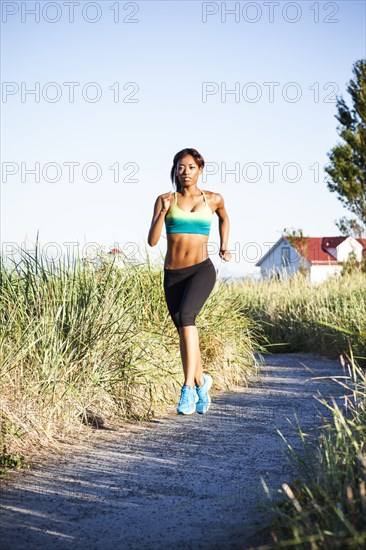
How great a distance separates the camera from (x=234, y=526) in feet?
11.5

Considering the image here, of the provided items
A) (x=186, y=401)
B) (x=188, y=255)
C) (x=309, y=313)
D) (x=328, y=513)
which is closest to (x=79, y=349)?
(x=186, y=401)

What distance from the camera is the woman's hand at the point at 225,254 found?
5.57 metres

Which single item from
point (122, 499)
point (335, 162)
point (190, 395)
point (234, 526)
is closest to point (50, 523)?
point (122, 499)

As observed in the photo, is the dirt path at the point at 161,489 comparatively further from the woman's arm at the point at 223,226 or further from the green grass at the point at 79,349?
the woman's arm at the point at 223,226

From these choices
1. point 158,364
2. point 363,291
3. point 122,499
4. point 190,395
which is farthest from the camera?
point 363,291

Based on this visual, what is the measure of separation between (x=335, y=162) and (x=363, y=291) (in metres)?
16.1

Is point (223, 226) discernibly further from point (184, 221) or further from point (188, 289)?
point (188, 289)

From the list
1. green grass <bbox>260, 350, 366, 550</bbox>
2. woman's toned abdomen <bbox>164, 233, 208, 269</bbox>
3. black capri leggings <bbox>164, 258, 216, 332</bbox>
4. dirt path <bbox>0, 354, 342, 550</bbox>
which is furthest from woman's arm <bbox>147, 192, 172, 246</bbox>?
green grass <bbox>260, 350, 366, 550</bbox>

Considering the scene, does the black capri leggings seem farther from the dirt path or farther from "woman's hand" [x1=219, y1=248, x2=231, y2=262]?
the dirt path

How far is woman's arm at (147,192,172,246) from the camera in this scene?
546 cm

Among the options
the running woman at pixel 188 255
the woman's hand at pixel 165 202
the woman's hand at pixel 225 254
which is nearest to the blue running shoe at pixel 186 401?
the running woman at pixel 188 255

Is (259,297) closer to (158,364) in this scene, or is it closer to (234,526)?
(158,364)

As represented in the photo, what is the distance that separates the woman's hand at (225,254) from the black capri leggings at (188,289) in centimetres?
11

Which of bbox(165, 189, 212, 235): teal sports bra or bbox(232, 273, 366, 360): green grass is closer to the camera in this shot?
bbox(165, 189, 212, 235): teal sports bra
